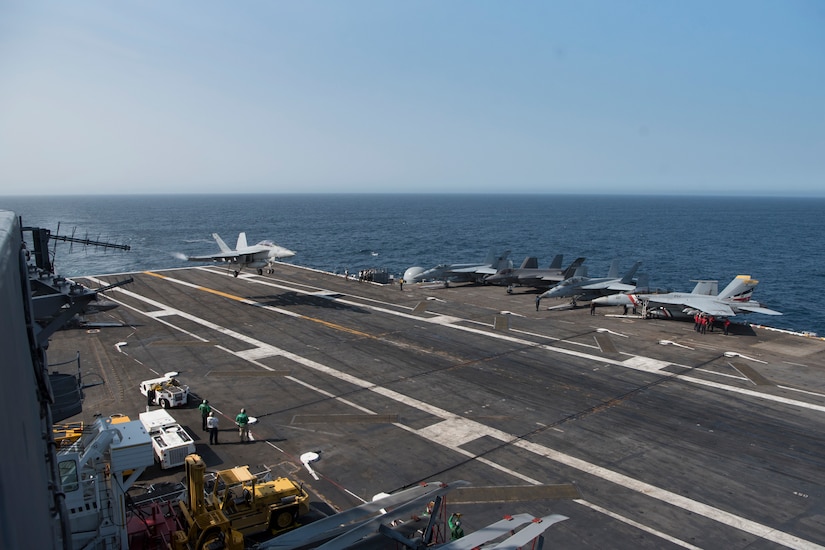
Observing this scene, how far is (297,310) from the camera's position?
159 feet

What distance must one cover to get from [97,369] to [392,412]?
60.2 feet

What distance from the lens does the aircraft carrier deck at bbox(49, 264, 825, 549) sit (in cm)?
1875

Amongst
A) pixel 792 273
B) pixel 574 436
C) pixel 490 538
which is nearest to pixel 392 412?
pixel 574 436

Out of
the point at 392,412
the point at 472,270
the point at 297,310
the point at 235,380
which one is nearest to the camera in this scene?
the point at 392,412

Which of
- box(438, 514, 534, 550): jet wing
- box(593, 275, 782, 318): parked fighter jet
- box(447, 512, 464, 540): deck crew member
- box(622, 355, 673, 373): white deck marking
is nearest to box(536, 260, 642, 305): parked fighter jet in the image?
box(593, 275, 782, 318): parked fighter jet

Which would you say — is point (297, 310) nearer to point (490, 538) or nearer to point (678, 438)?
point (678, 438)

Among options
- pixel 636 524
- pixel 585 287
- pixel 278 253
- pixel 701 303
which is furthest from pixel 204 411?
pixel 585 287

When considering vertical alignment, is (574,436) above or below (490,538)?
below

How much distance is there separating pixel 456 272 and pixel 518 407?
3510 cm

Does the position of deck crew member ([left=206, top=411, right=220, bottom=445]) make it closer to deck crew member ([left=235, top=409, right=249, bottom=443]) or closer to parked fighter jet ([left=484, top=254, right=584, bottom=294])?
deck crew member ([left=235, top=409, right=249, bottom=443])

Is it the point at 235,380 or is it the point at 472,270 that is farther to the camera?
the point at 472,270

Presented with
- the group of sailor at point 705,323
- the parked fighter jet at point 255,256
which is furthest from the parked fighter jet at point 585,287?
the parked fighter jet at point 255,256

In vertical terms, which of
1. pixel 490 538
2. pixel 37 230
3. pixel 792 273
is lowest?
pixel 792 273

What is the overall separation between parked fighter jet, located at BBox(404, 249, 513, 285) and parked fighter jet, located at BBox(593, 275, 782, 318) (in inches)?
578
